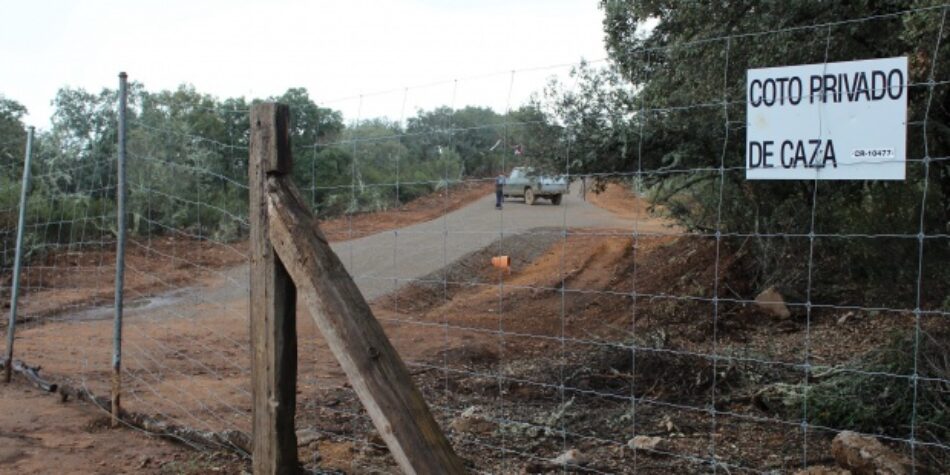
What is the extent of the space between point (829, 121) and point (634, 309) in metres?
2.33

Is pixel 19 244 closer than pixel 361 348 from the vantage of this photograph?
No

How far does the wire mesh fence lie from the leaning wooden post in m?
1.22

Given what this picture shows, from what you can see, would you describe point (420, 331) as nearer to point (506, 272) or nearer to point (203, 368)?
point (203, 368)

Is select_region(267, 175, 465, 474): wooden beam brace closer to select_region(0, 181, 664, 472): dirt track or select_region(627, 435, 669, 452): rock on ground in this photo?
select_region(0, 181, 664, 472): dirt track

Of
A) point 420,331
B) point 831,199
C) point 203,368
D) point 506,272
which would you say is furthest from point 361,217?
point 831,199

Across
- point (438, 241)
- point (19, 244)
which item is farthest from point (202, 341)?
point (438, 241)

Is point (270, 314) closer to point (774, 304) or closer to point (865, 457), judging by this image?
point (865, 457)

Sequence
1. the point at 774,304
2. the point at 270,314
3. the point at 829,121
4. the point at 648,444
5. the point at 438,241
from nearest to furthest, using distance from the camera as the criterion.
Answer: the point at 829,121 < the point at 270,314 < the point at 648,444 < the point at 774,304 < the point at 438,241

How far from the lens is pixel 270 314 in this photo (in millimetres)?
3398

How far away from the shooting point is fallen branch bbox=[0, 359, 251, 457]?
16.8 feet

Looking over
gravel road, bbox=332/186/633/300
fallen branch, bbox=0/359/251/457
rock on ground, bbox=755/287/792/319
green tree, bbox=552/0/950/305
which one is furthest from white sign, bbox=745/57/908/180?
gravel road, bbox=332/186/633/300

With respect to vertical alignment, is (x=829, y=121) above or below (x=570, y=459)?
above

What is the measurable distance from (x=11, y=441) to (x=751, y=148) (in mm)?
5248

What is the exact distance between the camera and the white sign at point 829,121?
123 inches
